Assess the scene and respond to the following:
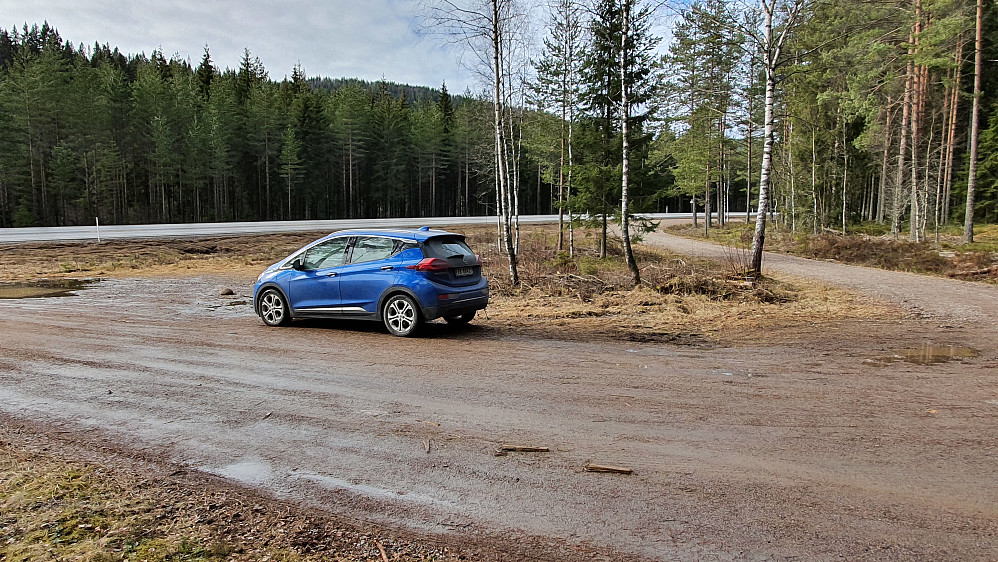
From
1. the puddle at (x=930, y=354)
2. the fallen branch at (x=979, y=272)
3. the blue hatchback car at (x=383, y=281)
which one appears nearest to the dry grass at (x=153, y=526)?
the blue hatchback car at (x=383, y=281)

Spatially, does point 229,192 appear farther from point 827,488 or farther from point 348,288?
point 827,488

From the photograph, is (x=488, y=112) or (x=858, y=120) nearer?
(x=488, y=112)

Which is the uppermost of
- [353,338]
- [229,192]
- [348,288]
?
[229,192]

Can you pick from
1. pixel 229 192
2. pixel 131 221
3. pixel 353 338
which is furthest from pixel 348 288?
pixel 229 192

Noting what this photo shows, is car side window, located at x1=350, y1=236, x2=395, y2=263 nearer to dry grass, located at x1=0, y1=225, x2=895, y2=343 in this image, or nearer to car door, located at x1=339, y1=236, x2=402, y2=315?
car door, located at x1=339, y1=236, x2=402, y2=315

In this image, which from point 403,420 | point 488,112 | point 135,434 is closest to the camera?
point 135,434

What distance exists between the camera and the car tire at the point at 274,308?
10375mm

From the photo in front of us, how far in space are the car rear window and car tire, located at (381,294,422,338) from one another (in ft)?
2.79

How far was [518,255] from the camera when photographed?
24.0 m

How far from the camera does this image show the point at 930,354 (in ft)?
25.7

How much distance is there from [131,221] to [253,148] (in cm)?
1497

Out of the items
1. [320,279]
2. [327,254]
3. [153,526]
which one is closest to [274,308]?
[320,279]

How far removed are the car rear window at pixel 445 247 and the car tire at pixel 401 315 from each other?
0.85 metres

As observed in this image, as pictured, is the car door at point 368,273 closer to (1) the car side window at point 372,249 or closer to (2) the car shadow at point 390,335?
(1) the car side window at point 372,249
